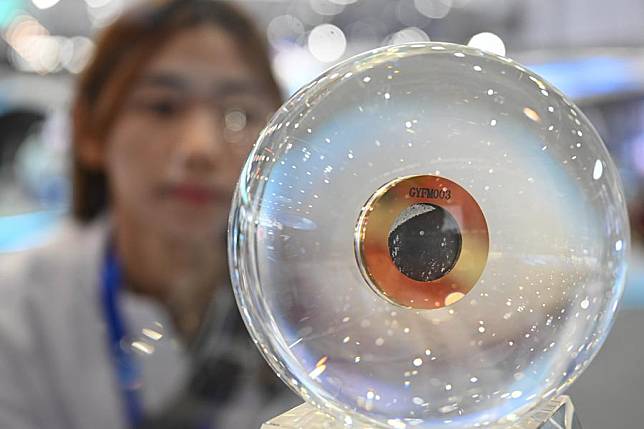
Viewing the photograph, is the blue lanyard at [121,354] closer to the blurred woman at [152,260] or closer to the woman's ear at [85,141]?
the blurred woman at [152,260]

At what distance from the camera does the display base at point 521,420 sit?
12.8 inches

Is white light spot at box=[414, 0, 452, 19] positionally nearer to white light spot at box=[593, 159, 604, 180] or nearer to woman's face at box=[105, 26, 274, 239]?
woman's face at box=[105, 26, 274, 239]

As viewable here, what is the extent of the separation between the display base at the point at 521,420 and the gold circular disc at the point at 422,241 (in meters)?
0.06

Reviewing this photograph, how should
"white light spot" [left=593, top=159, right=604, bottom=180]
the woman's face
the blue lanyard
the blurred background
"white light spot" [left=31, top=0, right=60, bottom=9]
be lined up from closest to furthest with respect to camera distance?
"white light spot" [left=593, top=159, right=604, bottom=180] < the woman's face < the blue lanyard < the blurred background < "white light spot" [left=31, top=0, right=60, bottom=9]

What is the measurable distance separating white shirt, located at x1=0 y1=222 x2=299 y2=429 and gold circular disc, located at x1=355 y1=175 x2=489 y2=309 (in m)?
0.49

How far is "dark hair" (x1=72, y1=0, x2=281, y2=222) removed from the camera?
79 centimetres

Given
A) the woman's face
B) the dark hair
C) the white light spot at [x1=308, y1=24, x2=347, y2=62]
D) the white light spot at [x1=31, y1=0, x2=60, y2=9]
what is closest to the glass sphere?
the woman's face

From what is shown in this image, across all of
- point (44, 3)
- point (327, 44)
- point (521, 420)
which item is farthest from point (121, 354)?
point (44, 3)

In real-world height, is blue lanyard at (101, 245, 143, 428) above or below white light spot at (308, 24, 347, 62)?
below

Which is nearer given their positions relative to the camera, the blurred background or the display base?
the display base

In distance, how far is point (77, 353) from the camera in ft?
2.74

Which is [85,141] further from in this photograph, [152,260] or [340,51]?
[340,51]

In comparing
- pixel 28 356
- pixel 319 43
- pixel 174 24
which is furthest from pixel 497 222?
pixel 319 43

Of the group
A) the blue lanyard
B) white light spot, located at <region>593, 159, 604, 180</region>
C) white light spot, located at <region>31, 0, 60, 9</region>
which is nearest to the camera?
white light spot, located at <region>593, 159, 604, 180</region>
